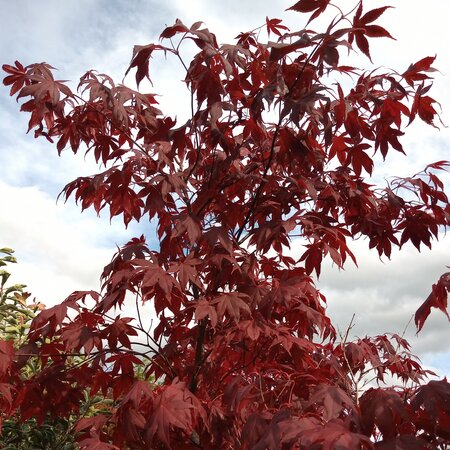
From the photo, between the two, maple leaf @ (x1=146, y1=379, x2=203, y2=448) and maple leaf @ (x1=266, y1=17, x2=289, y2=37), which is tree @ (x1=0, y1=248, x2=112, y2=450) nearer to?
maple leaf @ (x1=146, y1=379, x2=203, y2=448)

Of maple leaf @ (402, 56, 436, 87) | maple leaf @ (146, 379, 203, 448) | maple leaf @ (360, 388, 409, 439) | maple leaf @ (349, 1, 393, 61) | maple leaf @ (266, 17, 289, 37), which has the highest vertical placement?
maple leaf @ (266, 17, 289, 37)

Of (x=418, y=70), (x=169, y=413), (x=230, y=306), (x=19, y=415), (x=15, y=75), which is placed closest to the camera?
(x=169, y=413)

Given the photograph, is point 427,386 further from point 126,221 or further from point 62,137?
point 62,137

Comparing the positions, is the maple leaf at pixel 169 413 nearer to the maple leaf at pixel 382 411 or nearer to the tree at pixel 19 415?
the maple leaf at pixel 382 411

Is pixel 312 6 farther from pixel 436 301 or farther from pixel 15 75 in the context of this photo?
pixel 15 75

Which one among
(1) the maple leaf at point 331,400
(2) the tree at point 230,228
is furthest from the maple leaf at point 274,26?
(1) the maple leaf at point 331,400

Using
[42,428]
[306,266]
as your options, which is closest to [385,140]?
[306,266]

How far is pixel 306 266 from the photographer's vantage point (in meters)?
3.26

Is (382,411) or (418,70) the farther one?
(418,70)

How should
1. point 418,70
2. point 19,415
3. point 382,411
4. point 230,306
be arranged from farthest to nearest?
point 19,415 < point 418,70 < point 230,306 < point 382,411

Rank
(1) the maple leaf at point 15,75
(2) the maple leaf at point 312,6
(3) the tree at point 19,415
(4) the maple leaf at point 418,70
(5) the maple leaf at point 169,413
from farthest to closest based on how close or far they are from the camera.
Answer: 1. (3) the tree at point 19,415
2. (1) the maple leaf at point 15,75
3. (4) the maple leaf at point 418,70
4. (2) the maple leaf at point 312,6
5. (5) the maple leaf at point 169,413

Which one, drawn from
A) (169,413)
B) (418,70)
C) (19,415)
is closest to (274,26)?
(418,70)

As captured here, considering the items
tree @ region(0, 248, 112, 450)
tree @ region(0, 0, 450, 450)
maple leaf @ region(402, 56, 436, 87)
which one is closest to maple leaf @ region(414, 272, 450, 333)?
tree @ region(0, 0, 450, 450)

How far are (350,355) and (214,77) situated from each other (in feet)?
5.85
